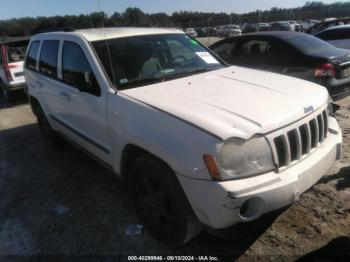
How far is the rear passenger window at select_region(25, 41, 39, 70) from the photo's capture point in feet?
18.7

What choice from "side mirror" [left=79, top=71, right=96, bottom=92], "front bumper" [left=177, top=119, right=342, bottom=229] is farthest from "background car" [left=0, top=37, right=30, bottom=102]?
"front bumper" [left=177, top=119, right=342, bottom=229]

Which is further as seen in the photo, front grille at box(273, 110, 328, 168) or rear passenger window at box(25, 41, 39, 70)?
rear passenger window at box(25, 41, 39, 70)

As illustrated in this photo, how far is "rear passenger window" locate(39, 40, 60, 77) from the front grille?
325cm

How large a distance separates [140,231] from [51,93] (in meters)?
2.48

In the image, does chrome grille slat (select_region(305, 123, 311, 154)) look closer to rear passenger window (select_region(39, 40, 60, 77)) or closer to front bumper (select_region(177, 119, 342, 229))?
front bumper (select_region(177, 119, 342, 229))

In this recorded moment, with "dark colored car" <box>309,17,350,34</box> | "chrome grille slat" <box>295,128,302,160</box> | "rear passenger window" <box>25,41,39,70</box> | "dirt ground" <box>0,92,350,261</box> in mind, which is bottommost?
"dirt ground" <box>0,92,350,261</box>

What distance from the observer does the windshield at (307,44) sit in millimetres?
6254

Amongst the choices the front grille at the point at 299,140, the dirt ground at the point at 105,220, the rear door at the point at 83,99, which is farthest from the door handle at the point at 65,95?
the front grille at the point at 299,140

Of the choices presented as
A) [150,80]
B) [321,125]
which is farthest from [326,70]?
[150,80]

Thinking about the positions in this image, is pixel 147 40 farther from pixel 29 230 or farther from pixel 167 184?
pixel 29 230

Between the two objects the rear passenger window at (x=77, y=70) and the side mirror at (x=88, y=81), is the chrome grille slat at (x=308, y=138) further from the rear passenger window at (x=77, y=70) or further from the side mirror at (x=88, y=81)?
the side mirror at (x=88, y=81)

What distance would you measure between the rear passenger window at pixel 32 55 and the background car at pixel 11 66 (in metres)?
4.36

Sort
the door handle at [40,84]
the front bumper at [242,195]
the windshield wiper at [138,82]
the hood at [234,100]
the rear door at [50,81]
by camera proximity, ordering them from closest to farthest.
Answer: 1. the front bumper at [242,195]
2. the hood at [234,100]
3. the windshield wiper at [138,82]
4. the rear door at [50,81]
5. the door handle at [40,84]

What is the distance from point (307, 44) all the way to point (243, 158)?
4753 millimetres
